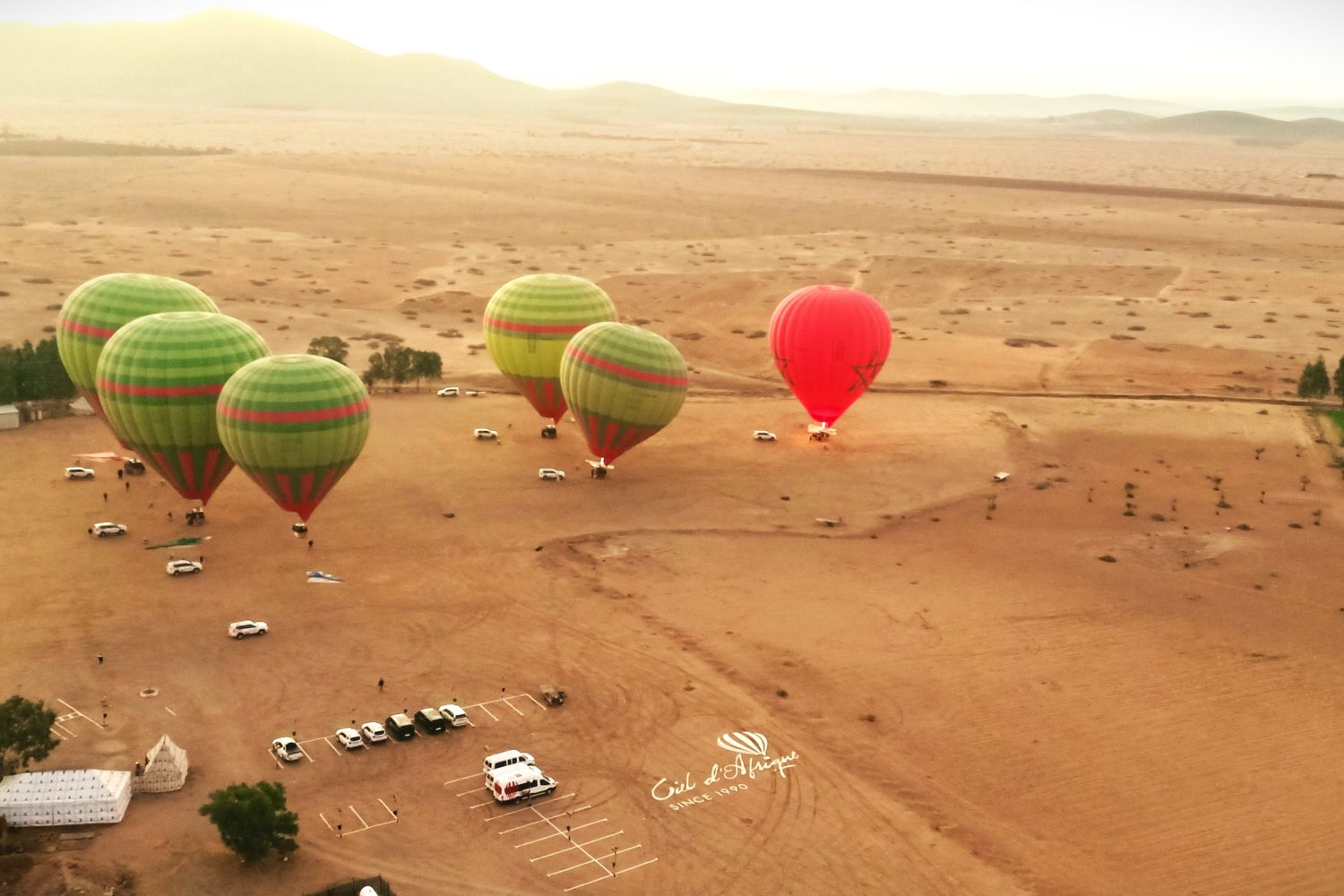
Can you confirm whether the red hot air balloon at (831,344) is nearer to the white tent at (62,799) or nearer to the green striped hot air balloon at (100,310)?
the green striped hot air balloon at (100,310)

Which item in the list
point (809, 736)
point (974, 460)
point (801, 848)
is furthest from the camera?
point (974, 460)

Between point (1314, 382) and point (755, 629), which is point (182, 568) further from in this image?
point (1314, 382)

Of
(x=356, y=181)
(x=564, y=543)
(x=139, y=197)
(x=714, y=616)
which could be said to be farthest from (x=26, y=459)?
(x=356, y=181)

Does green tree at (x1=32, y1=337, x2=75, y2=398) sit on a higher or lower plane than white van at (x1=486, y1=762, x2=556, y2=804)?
higher

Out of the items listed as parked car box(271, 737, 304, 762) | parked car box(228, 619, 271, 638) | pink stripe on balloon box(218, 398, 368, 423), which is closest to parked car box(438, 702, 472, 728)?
parked car box(271, 737, 304, 762)

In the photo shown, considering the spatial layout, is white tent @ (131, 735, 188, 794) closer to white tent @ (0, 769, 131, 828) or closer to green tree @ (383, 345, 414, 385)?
white tent @ (0, 769, 131, 828)

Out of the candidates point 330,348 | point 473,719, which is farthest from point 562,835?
point 330,348

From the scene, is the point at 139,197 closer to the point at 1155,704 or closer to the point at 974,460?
the point at 974,460
